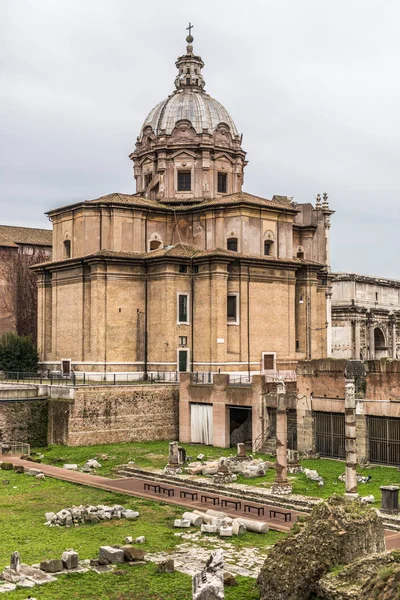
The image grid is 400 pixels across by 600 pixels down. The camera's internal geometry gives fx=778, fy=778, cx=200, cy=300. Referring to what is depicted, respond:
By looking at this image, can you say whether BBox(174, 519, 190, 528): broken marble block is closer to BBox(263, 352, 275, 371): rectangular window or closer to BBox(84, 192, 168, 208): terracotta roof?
BBox(263, 352, 275, 371): rectangular window

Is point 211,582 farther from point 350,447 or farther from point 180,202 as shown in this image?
point 180,202

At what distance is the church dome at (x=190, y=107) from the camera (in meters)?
61.7

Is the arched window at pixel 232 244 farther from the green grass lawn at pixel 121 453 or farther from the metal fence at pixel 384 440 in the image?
the metal fence at pixel 384 440

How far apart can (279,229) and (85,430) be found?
70.1 feet

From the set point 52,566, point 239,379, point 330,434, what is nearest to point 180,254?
point 239,379

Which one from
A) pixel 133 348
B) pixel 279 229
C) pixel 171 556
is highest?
pixel 279 229

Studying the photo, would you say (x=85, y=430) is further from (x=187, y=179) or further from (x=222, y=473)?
(x=187, y=179)

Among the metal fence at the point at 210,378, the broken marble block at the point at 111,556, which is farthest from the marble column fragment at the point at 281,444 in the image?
the metal fence at the point at 210,378

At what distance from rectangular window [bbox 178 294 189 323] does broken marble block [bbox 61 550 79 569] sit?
32.2m

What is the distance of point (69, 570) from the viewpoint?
19391 millimetres

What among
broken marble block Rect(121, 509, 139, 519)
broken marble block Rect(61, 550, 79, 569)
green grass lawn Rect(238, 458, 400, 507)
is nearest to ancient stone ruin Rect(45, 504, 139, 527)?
broken marble block Rect(121, 509, 139, 519)

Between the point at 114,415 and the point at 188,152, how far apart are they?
24750mm

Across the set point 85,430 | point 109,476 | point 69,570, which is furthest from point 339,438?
point 69,570

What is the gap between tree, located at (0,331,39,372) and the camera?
5597 centimetres
